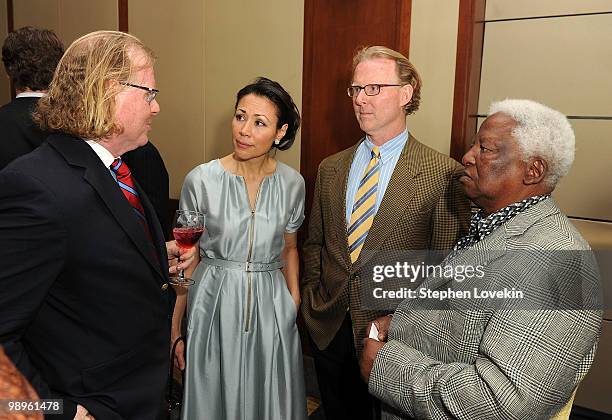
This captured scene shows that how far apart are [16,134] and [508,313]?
7.60 ft

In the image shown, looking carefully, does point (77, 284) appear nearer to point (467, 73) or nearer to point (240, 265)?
point (240, 265)

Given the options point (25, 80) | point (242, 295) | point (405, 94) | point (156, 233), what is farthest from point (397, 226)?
point (25, 80)

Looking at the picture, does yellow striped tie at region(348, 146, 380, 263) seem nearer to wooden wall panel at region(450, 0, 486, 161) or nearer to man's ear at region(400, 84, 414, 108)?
man's ear at region(400, 84, 414, 108)

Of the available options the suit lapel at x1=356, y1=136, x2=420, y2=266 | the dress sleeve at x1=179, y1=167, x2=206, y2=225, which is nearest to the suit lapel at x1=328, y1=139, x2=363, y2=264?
the suit lapel at x1=356, y1=136, x2=420, y2=266

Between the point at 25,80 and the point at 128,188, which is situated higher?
the point at 25,80

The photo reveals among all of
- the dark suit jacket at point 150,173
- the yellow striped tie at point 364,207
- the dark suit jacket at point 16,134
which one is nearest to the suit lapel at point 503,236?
the yellow striped tie at point 364,207

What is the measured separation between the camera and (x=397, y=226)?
6.74ft

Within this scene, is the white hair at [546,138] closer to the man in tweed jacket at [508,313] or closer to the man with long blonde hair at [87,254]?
the man in tweed jacket at [508,313]

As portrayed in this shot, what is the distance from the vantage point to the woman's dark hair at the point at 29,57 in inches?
99.7

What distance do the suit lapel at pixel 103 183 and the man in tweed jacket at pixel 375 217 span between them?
3.48 feet

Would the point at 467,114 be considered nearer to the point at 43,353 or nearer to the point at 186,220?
the point at 186,220

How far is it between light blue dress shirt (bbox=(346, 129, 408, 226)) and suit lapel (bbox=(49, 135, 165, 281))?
111cm

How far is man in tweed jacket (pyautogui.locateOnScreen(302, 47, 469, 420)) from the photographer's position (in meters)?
2.06

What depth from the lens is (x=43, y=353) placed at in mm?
1189
